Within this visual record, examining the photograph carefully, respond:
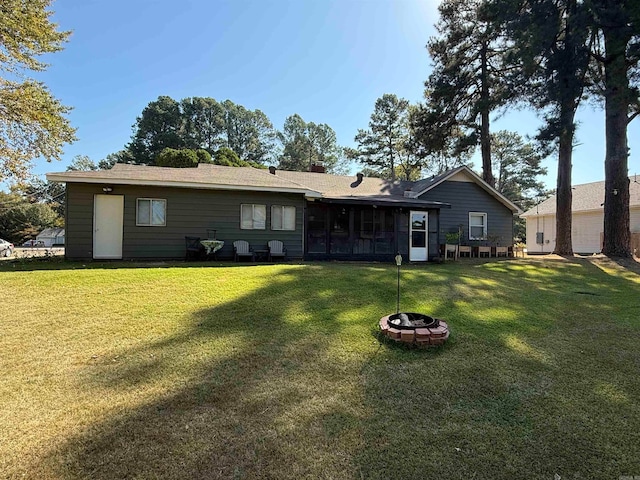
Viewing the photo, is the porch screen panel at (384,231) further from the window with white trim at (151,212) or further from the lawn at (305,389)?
the window with white trim at (151,212)

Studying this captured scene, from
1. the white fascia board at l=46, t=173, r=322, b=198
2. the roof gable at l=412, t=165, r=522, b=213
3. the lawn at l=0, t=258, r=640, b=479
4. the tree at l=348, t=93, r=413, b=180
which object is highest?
the tree at l=348, t=93, r=413, b=180

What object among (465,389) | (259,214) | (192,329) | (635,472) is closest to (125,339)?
(192,329)

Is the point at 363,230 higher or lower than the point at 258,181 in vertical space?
lower

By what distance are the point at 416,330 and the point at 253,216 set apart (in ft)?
27.9

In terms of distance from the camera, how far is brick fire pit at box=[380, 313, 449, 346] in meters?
3.93

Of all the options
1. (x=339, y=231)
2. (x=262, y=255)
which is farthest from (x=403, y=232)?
(x=262, y=255)

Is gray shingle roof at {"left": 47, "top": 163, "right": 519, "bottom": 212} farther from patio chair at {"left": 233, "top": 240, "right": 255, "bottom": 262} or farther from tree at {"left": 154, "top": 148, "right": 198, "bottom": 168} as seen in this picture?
tree at {"left": 154, "top": 148, "right": 198, "bottom": 168}

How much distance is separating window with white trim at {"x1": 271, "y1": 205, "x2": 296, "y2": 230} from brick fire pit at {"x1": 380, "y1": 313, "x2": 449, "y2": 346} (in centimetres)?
787

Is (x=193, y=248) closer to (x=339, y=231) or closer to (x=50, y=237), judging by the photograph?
(x=339, y=231)

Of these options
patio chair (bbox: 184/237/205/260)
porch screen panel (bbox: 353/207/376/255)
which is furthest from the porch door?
patio chair (bbox: 184/237/205/260)

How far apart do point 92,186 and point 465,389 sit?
11.1 m

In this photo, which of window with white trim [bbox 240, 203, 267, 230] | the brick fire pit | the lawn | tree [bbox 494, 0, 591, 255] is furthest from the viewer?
window with white trim [bbox 240, 203, 267, 230]

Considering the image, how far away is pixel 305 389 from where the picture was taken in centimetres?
300

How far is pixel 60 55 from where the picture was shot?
14219 millimetres
